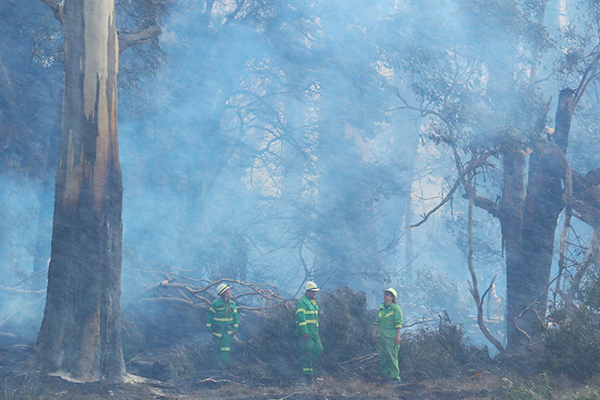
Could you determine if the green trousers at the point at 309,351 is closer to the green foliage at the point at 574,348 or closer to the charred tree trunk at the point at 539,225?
the green foliage at the point at 574,348

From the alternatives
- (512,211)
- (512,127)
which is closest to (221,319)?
(512,211)

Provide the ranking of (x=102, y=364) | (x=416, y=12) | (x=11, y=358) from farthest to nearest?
(x=416, y=12), (x=11, y=358), (x=102, y=364)

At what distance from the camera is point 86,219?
797 cm

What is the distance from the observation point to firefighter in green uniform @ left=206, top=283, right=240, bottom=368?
9.64m

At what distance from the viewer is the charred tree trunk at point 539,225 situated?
12.5 m

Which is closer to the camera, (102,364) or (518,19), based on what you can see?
(102,364)

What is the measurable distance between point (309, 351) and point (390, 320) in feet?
4.67

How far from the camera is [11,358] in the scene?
866 cm

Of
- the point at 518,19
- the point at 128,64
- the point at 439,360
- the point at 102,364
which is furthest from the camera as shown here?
the point at 128,64

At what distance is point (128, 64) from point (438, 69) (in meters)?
8.66

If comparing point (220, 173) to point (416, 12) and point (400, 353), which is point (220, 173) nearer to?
point (416, 12)

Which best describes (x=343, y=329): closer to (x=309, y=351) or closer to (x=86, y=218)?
(x=309, y=351)

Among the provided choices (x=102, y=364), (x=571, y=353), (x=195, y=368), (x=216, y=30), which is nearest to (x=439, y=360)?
(x=571, y=353)

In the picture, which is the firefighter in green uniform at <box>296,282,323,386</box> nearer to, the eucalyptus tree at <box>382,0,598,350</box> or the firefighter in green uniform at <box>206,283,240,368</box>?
the firefighter in green uniform at <box>206,283,240,368</box>
